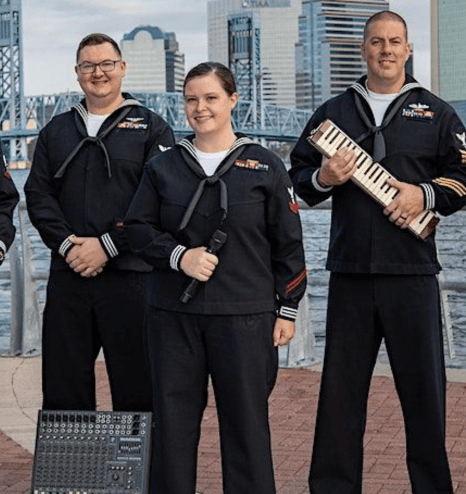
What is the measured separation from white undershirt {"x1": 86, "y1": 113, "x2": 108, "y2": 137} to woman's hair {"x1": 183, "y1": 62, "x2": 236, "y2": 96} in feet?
2.90

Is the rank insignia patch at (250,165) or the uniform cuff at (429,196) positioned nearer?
the rank insignia patch at (250,165)

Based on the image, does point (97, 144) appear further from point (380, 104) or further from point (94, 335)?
point (380, 104)

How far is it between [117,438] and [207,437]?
1.90 m

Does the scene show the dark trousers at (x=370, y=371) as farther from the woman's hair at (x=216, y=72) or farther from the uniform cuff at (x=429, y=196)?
the woman's hair at (x=216, y=72)

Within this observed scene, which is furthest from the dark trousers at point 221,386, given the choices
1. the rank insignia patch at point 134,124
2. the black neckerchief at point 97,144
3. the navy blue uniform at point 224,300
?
the rank insignia patch at point 134,124

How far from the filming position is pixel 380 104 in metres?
4.75

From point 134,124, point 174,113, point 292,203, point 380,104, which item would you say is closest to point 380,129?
point 380,104

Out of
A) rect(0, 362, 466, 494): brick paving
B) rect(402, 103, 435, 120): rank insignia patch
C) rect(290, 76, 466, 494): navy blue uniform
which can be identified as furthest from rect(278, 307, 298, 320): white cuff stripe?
rect(0, 362, 466, 494): brick paving

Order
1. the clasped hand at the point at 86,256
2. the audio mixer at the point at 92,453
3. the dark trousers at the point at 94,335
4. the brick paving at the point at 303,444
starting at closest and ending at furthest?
the audio mixer at the point at 92,453
the clasped hand at the point at 86,256
the dark trousers at the point at 94,335
the brick paving at the point at 303,444

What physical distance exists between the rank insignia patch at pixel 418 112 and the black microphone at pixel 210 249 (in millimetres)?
921

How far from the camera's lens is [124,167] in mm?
5047

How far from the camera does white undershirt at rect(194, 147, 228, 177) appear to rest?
429cm

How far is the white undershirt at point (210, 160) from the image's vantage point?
429 centimetres

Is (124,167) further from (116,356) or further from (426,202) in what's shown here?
(426,202)
